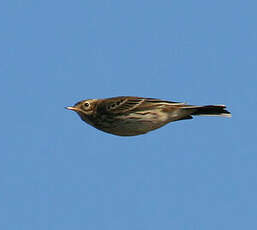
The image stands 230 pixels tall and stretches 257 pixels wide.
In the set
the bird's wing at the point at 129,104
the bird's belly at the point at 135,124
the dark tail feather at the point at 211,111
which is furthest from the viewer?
the dark tail feather at the point at 211,111

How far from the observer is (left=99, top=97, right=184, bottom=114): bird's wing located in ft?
63.9

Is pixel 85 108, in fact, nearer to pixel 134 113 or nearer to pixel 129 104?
pixel 129 104

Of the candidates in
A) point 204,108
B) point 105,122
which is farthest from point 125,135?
point 204,108

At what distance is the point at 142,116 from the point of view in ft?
63.6

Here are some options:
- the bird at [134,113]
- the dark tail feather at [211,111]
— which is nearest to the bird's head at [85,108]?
the bird at [134,113]

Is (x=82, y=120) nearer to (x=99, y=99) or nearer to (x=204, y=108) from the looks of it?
(x=99, y=99)

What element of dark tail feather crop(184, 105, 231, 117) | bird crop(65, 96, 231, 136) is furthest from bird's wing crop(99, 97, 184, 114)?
dark tail feather crop(184, 105, 231, 117)

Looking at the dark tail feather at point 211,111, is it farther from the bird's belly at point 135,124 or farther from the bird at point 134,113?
the bird's belly at point 135,124

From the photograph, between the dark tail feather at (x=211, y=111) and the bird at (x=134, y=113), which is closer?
the bird at (x=134, y=113)

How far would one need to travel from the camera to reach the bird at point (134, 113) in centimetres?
1936

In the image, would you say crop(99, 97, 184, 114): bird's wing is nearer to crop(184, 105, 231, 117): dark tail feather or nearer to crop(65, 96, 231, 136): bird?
crop(65, 96, 231, 136): bird

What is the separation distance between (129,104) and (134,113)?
11.8 inches

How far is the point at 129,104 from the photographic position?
19547 mm

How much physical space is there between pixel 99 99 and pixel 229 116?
3246 millimetres
